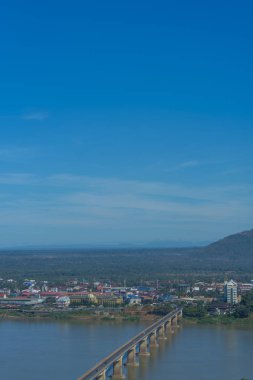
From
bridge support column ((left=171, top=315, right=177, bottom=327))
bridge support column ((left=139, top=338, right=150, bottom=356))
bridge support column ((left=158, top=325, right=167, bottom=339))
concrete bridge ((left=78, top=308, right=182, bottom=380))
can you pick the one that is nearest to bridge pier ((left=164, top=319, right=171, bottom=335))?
concrete bridge ((left=78, top=308, right=182, bottom=380))

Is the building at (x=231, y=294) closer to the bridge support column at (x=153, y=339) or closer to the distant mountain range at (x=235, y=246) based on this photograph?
the bridge support column at (x=153, y=339)

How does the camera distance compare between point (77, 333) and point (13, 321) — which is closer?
point (77, 333)

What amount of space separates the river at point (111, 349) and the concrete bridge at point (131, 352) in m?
0.18

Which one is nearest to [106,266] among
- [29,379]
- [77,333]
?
[77,333]

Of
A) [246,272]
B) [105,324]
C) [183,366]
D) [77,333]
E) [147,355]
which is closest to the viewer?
[183,366]

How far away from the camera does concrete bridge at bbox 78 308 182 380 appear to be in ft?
27.5

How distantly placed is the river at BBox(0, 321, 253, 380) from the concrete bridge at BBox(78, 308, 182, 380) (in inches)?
7.1

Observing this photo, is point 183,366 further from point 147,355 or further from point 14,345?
point 14,345

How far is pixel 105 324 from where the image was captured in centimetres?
1484

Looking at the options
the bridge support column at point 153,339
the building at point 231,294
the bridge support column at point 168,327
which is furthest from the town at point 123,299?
the bridge support column at point 153,339

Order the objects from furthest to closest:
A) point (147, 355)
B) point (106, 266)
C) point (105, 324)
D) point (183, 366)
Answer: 1. point (106, 266)
2. point (105, 324)
3. point (147, 355)
4. point (183, 366)

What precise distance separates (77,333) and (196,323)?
317cm

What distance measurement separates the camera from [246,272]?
30.1 metres

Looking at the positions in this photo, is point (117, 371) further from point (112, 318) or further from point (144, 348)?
point (112, 318)
